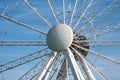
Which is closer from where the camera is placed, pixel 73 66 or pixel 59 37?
pixel 73 66

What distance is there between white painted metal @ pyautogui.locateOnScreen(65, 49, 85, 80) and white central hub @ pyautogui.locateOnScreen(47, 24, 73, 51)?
78 centimetres

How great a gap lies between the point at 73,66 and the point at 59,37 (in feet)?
10.5

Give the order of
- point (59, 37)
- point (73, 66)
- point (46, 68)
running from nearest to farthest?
point (73, 66), point (59, 37), point (46, 68)

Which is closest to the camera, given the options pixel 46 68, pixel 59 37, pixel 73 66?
pixel 73 66

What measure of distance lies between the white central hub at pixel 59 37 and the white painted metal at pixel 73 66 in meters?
0.78

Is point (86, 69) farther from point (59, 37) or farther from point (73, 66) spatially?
point (59, 37)

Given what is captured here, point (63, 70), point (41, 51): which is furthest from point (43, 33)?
point (63, 70)

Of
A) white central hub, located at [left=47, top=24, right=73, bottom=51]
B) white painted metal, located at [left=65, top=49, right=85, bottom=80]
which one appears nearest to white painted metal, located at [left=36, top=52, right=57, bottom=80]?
white central hub, located at [left=47, top=24, right=73, bottom=51]

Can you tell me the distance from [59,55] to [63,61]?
131 centimetres

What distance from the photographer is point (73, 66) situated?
43.6 meters

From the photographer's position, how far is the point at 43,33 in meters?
47.2

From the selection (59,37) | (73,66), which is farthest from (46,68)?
(59,37)

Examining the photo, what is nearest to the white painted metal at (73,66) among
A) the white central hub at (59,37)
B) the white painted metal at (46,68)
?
the white central hub at (59,37)

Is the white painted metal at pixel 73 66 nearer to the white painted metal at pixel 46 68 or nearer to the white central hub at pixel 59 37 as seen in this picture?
the white central hub at pixel 59 37
